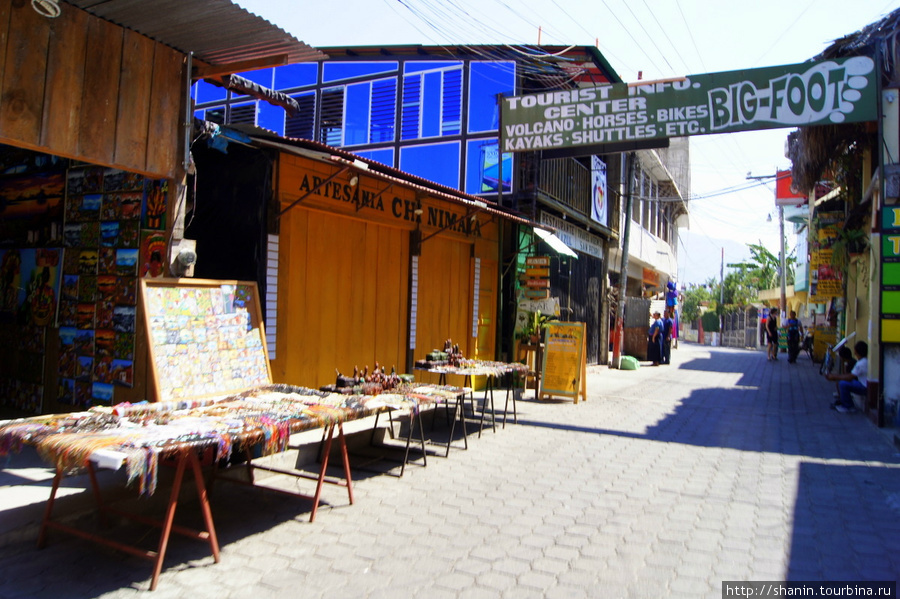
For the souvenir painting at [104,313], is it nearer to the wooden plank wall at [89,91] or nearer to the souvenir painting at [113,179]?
the souvenir painting at [113,179]

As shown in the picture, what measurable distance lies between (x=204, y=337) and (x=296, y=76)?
10982mm

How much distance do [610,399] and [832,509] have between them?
21.5 feet

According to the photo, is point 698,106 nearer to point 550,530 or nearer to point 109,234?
point 550,530

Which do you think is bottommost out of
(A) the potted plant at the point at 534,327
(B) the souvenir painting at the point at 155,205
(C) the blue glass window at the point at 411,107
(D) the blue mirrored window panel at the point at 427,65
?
(A) the potted plant at the point at 534,327

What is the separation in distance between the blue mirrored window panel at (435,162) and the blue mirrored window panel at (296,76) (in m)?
3.06

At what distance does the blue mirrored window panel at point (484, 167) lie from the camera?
1280cm

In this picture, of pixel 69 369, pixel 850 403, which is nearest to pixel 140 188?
pixel 69 369

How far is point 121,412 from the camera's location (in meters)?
4.30

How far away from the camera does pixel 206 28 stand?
196 inches

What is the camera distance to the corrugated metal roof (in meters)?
4.61

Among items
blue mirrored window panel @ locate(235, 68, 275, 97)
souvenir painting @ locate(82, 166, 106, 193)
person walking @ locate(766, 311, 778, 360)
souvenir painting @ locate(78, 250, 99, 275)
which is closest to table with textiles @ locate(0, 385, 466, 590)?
souvenir painting @ locate(78, 250, 99, 275)

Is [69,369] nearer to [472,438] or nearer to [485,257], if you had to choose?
[472,438]

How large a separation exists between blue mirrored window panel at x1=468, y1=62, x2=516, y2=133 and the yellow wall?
2.69m

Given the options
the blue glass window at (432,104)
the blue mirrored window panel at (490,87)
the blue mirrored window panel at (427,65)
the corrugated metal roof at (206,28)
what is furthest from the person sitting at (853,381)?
the corrugated metal roof at (206,28)
